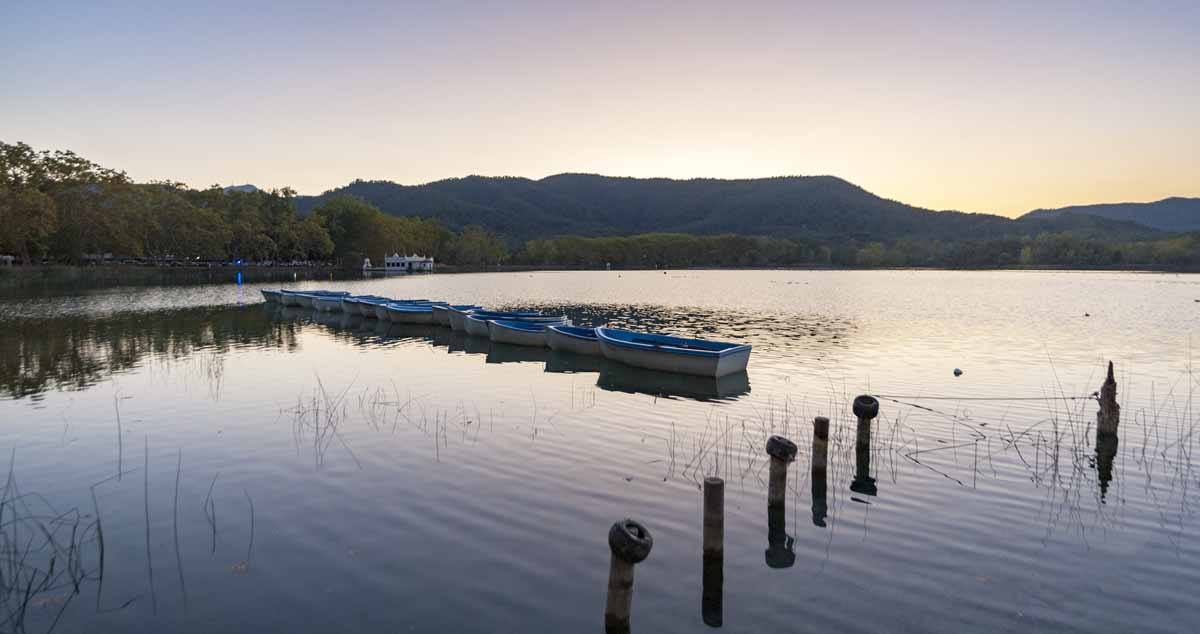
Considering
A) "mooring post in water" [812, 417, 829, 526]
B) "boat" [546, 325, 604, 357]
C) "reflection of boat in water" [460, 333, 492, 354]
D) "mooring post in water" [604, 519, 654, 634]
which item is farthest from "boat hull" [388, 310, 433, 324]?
"mooring post in water" [604, 519, 654, 634]

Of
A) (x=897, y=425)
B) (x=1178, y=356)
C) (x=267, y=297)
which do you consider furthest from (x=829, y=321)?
(x=267, y=297)

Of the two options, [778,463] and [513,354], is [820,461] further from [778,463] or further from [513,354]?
[513,354]

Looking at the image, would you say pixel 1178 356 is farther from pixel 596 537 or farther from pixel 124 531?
pixel 124 531

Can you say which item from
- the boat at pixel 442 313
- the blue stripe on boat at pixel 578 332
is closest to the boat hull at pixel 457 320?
the boat at pixel 442 313

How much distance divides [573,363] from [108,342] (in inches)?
910

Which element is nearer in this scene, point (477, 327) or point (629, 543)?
point (629, 543)

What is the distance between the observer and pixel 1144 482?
41.1 feet

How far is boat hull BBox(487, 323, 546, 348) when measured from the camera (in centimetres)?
3181

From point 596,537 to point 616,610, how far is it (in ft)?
9.29

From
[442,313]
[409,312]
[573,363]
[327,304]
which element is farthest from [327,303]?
[573,363]

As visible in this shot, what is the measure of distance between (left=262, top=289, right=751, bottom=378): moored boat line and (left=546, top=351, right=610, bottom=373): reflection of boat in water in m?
0.29

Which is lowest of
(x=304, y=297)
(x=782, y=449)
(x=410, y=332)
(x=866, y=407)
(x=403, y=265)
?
(x=410, y=332)

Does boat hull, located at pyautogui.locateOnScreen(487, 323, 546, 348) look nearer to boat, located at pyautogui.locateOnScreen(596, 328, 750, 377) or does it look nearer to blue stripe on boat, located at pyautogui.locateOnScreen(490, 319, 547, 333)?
blue stripe on boat, located at pyautogui.locateOnScreen(490, 319, 547, 333)

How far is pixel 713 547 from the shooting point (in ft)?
26.9
